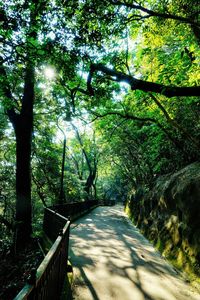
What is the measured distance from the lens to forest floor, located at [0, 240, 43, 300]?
7177 mm

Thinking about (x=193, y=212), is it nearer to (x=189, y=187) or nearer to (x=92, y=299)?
(x=189, y=187)

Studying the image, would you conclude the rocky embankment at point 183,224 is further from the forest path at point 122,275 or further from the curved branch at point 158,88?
the curved branch at point 158,88

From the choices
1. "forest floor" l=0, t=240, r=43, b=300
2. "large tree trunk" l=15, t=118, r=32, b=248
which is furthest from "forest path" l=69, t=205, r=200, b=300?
"large tree trunk" l=15, t=118, r=32, b=248

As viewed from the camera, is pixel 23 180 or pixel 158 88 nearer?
pixel 158 88

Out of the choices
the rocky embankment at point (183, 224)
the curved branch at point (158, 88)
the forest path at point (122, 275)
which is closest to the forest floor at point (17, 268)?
the forest path at point (122, 275)

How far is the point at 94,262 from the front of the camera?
769cm

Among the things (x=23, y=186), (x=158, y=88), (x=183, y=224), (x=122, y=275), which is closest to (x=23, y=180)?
(x=23, y=186)

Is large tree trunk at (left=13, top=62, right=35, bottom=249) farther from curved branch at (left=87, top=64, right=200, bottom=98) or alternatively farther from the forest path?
curved branch at (left=87, top=64, right=200, bottom=98)

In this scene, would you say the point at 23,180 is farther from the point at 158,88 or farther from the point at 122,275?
the point at 158,88

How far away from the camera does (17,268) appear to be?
29.2 feet

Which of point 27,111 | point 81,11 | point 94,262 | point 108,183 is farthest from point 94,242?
point 108,183

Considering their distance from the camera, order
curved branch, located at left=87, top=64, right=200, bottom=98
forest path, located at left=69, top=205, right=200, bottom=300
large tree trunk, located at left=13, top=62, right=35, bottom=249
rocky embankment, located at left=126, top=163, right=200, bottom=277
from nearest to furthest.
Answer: curved branch, located at left=87, top=64, right=200, bottom=98 → forest path, located at left=69, top=205, right=200, bottom=300 → rocky embankment, located at left=126, top=163, right=200, bottom=277 → large tree trunk, located at left=13, top=62, right=35, bottom=249

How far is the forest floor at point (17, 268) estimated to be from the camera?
7.18 meters

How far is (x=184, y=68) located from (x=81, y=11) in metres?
4.40
